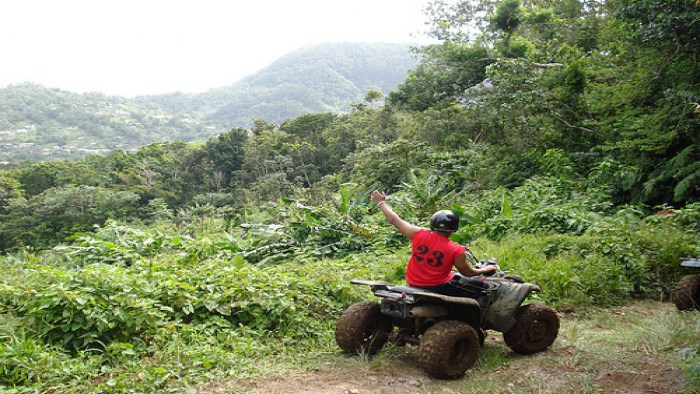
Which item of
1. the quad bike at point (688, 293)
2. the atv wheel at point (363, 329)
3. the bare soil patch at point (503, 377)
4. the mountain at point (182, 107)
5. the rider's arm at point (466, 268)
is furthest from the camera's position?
the mountain at point (182, 107)

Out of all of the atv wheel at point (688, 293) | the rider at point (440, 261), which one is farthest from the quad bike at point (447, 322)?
the atv wheel at point (688, 293)

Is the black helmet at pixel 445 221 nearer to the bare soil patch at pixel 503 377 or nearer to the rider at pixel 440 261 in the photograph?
the rider at pixel 440 261

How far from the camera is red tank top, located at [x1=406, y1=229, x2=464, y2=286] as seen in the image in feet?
12.8

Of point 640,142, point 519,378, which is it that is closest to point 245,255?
point 519,378

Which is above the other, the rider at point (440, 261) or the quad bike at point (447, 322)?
the rider at point (440, 261)

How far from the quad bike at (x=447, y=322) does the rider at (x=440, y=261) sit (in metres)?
0.12

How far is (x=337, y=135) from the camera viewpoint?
139ft

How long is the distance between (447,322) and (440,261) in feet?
1.54

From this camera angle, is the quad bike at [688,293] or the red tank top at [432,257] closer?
the red tank top at [432,257]

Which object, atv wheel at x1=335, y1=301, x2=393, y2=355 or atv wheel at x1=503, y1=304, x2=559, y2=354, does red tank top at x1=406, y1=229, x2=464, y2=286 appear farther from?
atv wheel at x1=503, y1=304, x2=559, y2=354

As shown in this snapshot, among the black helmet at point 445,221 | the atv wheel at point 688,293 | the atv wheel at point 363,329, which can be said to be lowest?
the atv wheel at point 688,293

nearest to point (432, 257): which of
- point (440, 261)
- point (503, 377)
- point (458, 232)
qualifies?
point (440, 261)

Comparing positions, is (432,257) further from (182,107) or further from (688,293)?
(182,107)

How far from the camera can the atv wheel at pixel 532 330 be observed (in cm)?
426
